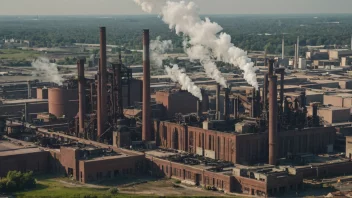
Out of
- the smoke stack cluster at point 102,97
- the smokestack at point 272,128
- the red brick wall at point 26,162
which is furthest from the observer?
the smoke stack cluster at point 102,97

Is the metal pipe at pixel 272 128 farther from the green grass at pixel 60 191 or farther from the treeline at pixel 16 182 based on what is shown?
the treeline at pixel 16 182

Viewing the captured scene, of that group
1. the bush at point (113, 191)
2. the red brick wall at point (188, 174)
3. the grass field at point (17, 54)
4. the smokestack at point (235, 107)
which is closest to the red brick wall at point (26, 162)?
the red brick wall at point (188, 174)

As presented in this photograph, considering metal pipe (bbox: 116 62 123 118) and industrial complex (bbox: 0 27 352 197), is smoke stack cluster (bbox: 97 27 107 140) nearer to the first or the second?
industrial complex (bbox: 0 27 352 197)

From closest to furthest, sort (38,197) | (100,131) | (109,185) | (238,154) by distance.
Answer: (38,197)
(109,185)
(238,154)
(100,131)

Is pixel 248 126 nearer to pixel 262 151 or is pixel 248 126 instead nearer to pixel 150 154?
pixel 262 151

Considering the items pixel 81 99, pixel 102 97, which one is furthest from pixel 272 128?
pixel 81 99

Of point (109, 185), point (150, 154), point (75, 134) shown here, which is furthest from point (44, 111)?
point (109, 185)

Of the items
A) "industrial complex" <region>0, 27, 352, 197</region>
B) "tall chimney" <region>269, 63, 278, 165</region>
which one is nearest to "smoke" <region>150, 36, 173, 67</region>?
"industrial complex" <region>0, 27, 352, 197</region>
